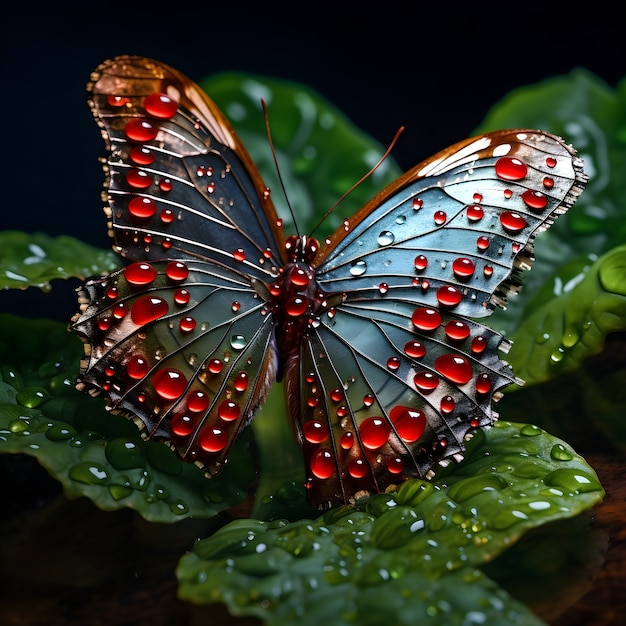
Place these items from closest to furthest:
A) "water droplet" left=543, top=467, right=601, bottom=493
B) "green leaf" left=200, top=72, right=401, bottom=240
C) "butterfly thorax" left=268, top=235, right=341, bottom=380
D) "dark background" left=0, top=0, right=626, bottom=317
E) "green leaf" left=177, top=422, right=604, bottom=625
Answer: "green leaf" left=177, top=422, right=604, bottom=625 < "water droplet" left=543, top=467, right=601, bottom=493 < "butterfly thorax" left=268, top=235, right=341, bottom=380 < "green leaf" left=200, top=72, right=401, bottom=240 < "dark background" left=0, top=0, right=626, bottom=317

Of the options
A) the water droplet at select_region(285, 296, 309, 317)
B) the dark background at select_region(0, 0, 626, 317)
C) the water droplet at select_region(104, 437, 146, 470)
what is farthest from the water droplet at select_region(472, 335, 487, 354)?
the dark background at select_region(0, 0, 626, 317)

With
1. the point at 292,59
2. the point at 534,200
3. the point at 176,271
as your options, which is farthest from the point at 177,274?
the point at 292,59

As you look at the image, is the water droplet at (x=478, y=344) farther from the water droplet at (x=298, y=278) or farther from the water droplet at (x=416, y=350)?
the water droplet at (x=298, y=278)

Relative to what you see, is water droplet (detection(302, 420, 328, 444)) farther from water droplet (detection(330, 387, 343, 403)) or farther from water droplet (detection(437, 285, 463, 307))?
water droplet (detection(437, 285, 463, 307))

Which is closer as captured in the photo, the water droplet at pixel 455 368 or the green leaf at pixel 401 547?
the green leaf at pixel 401 547

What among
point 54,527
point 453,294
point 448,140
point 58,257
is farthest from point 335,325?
point 448,140

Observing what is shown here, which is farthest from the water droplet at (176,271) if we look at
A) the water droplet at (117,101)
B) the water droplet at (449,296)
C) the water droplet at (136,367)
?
the water droplet at (449,296)

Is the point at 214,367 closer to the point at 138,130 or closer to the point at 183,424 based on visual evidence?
the point at 183,424
